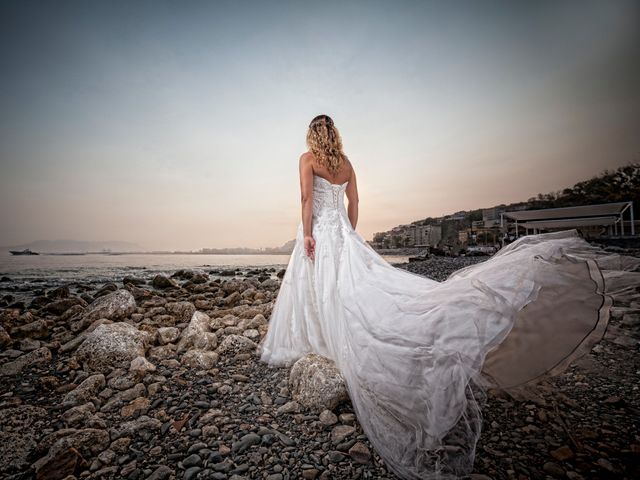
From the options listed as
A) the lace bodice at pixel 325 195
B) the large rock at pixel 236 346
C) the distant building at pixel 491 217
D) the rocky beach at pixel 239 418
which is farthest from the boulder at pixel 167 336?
the distant building at pixel 491 217

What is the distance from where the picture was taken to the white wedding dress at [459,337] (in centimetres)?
185

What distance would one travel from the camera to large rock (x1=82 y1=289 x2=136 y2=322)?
19.1 feet

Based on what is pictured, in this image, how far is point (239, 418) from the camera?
2582mm

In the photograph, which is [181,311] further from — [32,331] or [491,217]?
[491,217]

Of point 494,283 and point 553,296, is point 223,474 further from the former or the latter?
point 553,296

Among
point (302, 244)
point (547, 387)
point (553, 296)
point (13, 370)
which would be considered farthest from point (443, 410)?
point (13, 370)

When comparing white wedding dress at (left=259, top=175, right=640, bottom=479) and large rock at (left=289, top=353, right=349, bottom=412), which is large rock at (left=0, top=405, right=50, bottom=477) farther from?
white wedding dress at (left=259, top=175, right=640, bottom=479)

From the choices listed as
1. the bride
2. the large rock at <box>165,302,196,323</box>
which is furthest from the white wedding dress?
the large rock at <box>165,302,196,323</box>

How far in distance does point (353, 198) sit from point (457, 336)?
2543mm

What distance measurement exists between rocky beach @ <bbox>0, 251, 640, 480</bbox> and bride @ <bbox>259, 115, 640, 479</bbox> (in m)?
0.21

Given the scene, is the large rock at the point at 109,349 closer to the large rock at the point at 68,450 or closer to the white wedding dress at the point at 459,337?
the large rock at the point at 68,450

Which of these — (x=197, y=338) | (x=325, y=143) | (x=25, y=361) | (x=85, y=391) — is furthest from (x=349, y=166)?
(x=25, y=361)

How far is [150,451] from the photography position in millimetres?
2188

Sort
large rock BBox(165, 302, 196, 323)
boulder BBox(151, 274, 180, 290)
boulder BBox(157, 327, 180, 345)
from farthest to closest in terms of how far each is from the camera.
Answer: boulder BBox(151, 274, 180, 290) → large rock BBox(165, 302, 196, 323) → boulder BBox(157, 327, 180, 345)
